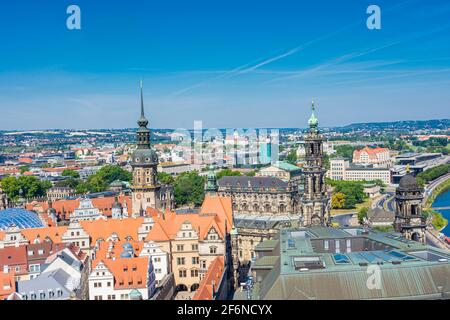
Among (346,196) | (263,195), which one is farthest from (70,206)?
(346,196)

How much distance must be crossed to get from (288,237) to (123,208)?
23567 mm

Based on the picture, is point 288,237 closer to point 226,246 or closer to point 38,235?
point 226,246

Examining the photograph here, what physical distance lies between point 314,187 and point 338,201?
3026cm

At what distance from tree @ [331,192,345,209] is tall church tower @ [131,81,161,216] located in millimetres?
29359

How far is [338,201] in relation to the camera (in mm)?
57656

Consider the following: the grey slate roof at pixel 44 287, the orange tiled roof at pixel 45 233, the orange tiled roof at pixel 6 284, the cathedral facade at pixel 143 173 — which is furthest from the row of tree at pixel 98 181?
the grey slate roof at pixel 44 287

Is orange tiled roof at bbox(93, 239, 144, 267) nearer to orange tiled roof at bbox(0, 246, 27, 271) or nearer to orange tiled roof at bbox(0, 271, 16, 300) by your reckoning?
orange tiled roof at bbox(0, 246, 27, 271)

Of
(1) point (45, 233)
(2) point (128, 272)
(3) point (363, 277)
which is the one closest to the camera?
(3) point (363, 277)

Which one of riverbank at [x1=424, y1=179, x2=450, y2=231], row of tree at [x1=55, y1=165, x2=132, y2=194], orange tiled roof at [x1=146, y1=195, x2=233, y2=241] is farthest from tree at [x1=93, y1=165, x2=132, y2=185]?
orange tiled roof at [x1=146, y1=195, x2=233, y2=241]

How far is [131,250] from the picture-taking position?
2322 centimetres

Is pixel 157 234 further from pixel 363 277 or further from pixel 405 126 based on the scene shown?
pixel 405 126

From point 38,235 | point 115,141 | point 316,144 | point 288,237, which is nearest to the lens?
point 288,237

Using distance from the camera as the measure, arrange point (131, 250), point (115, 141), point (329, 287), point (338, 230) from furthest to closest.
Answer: point (115, 141) < point (131, 250) < point (338, 230) < point (329, 287)
